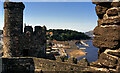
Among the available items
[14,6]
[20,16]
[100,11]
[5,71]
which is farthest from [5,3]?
[100,11]

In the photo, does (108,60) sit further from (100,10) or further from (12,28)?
(12,28)

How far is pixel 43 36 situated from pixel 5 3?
329 inches

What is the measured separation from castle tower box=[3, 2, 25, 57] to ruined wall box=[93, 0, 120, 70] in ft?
43.2

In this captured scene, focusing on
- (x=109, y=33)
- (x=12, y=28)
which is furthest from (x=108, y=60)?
(x=12, y=28)

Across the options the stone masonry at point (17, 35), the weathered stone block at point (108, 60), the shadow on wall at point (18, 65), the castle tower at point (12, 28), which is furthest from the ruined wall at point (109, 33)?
the castle tower at point (12, 28)

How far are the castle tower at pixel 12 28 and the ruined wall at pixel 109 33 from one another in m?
13.2

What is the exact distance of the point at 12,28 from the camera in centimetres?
2011

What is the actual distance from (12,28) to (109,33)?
15.3 metres

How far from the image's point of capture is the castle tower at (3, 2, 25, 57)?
1997cm

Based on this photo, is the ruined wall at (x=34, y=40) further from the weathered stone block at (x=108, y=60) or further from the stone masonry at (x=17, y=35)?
the weathered stone block at (x=108, y=60)

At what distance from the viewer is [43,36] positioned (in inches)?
889

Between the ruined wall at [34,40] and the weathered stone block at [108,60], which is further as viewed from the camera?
the ruined wall at [34,40]

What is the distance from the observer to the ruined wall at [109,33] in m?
10.7

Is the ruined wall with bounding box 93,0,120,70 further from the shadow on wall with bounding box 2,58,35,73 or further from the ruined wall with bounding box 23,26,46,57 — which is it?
the ruined wall with bounding box 23,26,46,57
